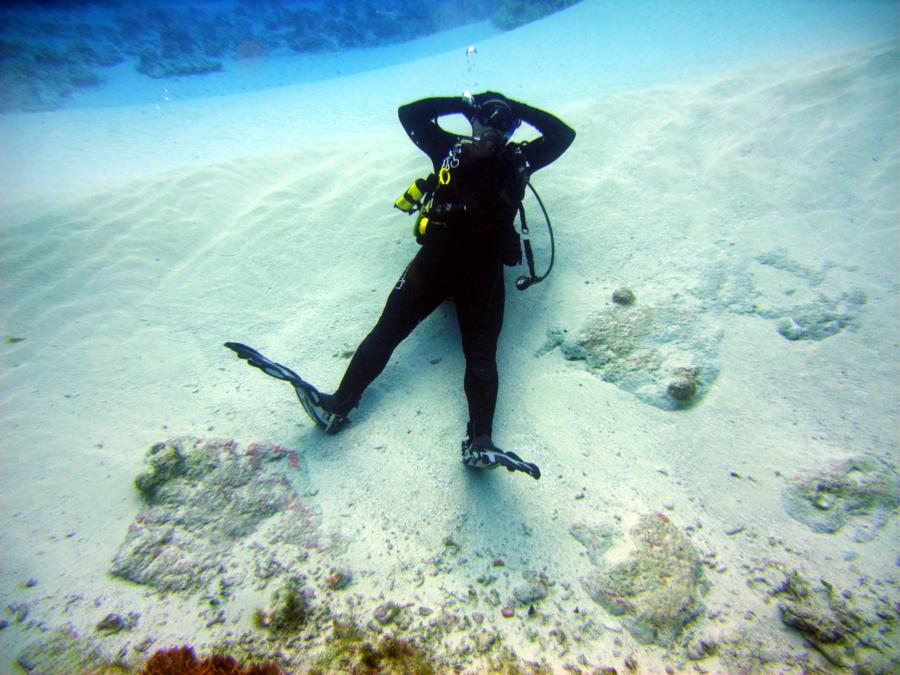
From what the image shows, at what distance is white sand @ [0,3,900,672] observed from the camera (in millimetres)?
2043

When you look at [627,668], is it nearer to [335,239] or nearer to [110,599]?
[110,599]

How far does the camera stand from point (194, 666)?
1.65 metres

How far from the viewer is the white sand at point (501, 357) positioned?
6.70ft

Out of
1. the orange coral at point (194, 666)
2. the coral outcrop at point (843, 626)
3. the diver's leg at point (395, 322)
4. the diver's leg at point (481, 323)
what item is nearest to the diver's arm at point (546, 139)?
the diver's leg at point (481, 323)

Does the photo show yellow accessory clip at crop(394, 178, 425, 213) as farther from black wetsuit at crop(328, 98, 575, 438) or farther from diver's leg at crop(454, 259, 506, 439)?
diver's leg at crop(454, 259, 506, 439)

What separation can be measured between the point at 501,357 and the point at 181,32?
961 inches

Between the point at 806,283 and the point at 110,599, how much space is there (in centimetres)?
510

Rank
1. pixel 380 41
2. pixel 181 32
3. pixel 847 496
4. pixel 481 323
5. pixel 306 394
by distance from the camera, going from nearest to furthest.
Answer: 1. pixel 847 496
2. pixel 306 394
3. pixel 481 323
4. pixel 181 32
5. pixel 380 41

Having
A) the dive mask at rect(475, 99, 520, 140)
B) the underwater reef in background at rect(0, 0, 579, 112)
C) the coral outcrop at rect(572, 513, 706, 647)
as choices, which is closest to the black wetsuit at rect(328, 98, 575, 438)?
the dive mask at rect(475, 99, 520, 140)

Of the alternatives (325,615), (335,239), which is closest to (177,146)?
(335,239)

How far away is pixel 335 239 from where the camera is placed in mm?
4320

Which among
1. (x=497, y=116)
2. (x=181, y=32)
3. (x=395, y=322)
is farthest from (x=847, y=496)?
(x=181, y=32)

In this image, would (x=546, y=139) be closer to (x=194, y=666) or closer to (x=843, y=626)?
(x=843, y=626)

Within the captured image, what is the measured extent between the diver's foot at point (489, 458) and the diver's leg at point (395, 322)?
0.88 m
